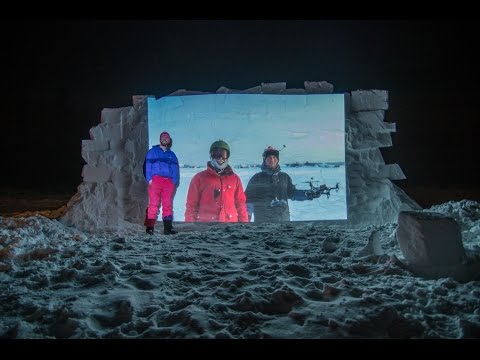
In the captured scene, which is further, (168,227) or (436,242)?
(168,227)

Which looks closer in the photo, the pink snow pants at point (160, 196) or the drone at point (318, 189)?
the pink snow pants at point (160, 196)

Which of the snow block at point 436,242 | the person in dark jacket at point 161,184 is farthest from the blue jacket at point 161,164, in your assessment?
the snow block at point 436,242

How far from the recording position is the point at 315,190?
23.5ft

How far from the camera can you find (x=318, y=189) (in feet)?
23.5

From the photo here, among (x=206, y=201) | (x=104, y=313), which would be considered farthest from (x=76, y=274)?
(x=206, y=201)

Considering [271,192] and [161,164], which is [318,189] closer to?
[271,192]

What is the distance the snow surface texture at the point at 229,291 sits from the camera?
276cm

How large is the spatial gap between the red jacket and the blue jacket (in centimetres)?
57

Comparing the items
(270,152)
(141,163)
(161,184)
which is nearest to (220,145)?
(270,152)

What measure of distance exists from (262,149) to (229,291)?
4.03 metres

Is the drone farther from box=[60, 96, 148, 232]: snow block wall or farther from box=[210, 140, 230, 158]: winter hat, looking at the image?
box=[60, 96, 148, 232]: snow block wall

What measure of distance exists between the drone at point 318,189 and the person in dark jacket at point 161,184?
7.61 feet

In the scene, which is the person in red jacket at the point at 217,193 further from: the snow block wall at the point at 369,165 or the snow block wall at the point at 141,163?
the snow block wall at the point at 369,165

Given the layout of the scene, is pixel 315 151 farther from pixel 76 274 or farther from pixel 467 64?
pixel 467 64
